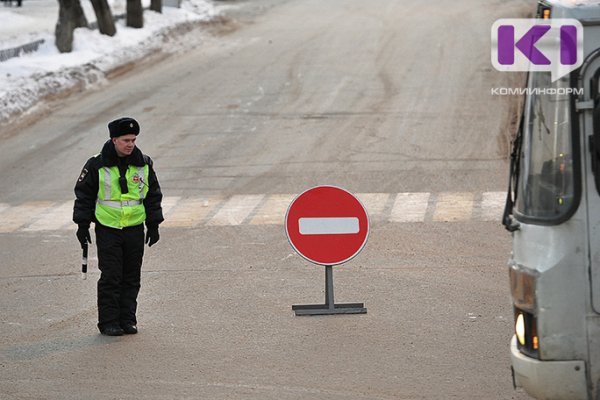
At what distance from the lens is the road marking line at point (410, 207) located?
1359 cm

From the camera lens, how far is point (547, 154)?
6.07 m

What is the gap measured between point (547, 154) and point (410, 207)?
8.14 m

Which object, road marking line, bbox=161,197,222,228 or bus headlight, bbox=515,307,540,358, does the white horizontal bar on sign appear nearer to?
bus headlight, bbox=515,307,540,358

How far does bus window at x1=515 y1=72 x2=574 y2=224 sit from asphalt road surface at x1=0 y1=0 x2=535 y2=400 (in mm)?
1675

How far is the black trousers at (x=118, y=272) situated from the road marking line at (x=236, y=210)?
438 centimetres

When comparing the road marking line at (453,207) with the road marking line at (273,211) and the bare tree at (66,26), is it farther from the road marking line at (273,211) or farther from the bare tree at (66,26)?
the bare tree at (66,26)

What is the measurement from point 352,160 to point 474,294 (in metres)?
7.12

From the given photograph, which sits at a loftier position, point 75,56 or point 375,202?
point 375,202

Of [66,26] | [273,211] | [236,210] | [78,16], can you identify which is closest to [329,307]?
[273,211]

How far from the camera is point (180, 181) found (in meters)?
16.2

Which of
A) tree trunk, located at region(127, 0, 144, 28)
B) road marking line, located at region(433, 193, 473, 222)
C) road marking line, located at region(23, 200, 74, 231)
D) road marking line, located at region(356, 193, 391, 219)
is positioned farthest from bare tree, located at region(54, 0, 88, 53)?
road marking line, located at region(433, 193, 473, 222)

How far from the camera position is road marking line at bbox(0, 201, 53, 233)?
46.0 feet

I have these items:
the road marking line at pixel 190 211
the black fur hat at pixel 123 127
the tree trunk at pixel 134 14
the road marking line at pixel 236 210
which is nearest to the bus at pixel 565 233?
the black fur hat at pixel 123 127

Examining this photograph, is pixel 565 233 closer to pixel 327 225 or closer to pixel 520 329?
pixel 520 329
